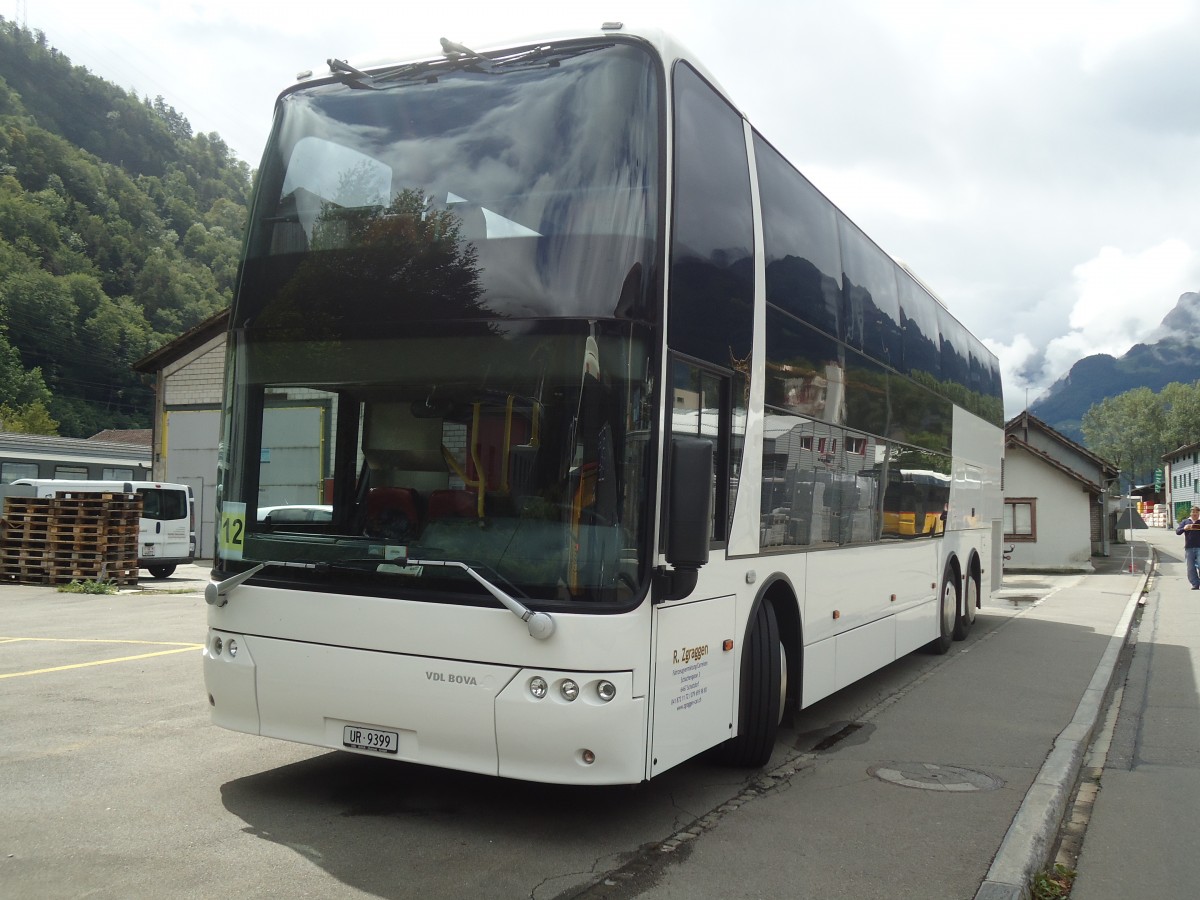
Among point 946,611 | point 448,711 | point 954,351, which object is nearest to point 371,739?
point 448,711

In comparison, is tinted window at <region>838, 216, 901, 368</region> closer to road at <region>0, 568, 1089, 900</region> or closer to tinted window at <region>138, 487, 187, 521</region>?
road at <region>0, 568, 1089, 900</region>

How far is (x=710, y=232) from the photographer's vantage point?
19.4 ft

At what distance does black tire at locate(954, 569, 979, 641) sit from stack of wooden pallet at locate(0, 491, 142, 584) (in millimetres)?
15857

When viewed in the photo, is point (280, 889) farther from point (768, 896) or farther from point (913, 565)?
point (913, 565)

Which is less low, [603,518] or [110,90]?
[110,90]

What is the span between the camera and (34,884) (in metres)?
4.45

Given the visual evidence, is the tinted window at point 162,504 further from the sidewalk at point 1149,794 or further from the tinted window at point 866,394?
the sidewalk at point 1149,794

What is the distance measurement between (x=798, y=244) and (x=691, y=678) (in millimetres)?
3343

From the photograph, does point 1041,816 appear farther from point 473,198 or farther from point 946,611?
point 946,611

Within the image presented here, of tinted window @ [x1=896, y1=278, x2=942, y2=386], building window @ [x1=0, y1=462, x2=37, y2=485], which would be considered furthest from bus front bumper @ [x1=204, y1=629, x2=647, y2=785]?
building window @ [x1=0, y1=462, x2=37, y2=485]

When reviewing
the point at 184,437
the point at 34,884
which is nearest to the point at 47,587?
the point at 184,437

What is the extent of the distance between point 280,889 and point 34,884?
1.00m

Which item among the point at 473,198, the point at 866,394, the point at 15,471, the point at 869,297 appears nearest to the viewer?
the point at 473,198

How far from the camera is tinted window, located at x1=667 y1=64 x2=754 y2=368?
18.1 feet
